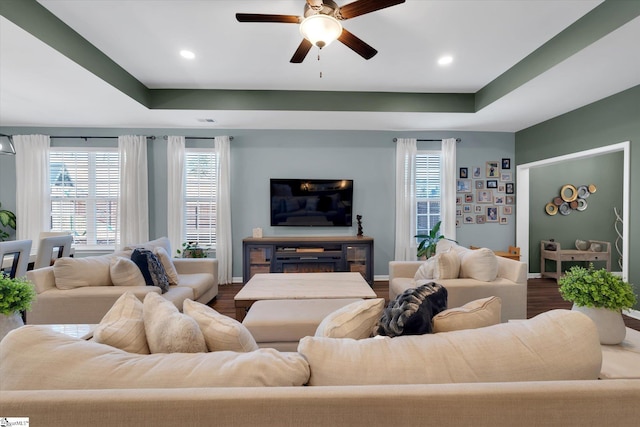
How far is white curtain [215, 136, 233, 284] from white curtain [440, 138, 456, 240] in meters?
3.62

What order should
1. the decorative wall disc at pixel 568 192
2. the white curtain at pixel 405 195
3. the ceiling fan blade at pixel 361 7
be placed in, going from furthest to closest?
the decorative wall disc at pixel 568 192, the white curtain at pixel 405 195, the ceiling fan blade at pixel 361 7

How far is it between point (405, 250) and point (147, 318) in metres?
4.25

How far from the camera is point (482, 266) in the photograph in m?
2.75

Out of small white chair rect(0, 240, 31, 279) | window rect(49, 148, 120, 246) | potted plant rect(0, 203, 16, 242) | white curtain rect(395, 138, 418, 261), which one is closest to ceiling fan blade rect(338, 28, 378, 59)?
white curtain rect(395, 138, 418, 261)

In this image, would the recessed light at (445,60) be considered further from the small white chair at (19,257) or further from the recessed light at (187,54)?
the small white chair at (19,257)

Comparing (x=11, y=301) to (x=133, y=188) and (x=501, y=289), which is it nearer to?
(x=501, y=289)

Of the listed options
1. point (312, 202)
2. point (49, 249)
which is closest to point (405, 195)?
point (312, 202)

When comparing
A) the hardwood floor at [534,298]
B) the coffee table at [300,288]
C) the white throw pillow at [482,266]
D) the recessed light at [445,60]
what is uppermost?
the recessed light at [445,60]

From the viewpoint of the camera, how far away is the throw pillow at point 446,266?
9.15 ft

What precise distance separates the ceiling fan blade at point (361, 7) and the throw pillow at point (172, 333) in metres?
2.01

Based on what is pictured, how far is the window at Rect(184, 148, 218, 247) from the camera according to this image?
4.79 m

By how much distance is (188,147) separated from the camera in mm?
4766

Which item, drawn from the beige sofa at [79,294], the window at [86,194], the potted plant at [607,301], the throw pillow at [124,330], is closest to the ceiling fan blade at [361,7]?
the potted plant at [607,301]

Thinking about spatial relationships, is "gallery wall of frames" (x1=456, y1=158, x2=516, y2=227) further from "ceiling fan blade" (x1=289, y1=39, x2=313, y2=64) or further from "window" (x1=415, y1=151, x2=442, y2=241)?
"ceiling fan blade" (x1=289, y1=39, x2=313, y2=64)
